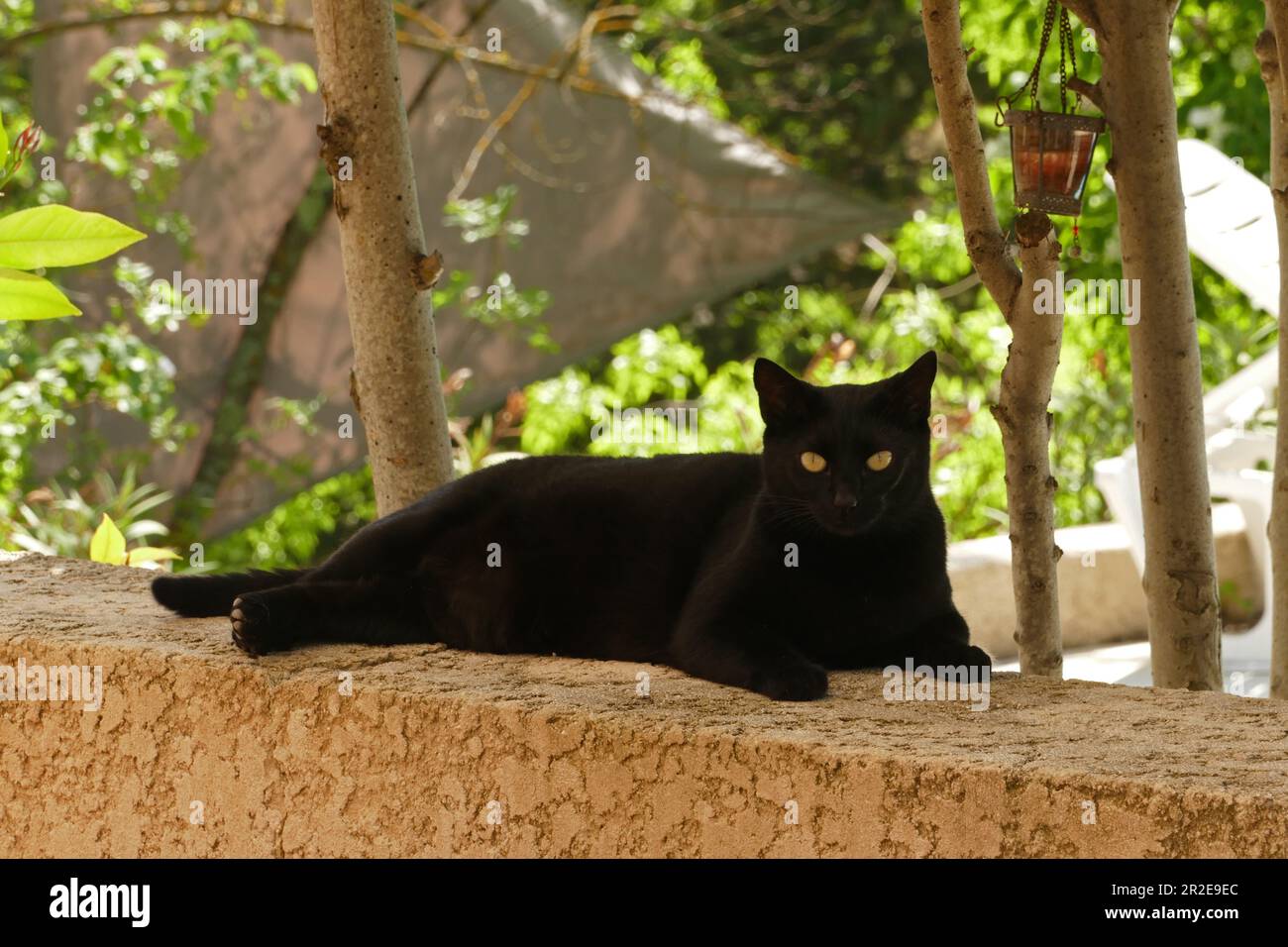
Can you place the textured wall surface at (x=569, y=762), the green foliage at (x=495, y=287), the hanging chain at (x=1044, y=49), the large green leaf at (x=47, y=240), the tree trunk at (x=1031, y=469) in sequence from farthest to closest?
the green foliage at (x=495, y=287) < the hanging chain at (x=1044, y=49) < the tree trunk at (x=1031, y=469) < the textured wall surface at (x=569, y=762) < the large green leaf at (x=47, y=240)

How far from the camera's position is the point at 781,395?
2432 millimetres

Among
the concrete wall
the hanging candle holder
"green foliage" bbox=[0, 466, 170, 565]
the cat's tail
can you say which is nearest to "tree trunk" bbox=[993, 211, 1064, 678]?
the hanging candle holder

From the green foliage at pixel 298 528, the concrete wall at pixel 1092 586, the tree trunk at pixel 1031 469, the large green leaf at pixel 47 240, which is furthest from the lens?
the green foliage at pixel 298 528

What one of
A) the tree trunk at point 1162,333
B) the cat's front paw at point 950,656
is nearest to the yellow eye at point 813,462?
the cat's front paw at point 950,656

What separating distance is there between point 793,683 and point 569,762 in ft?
1.19

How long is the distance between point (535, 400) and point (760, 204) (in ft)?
4.90

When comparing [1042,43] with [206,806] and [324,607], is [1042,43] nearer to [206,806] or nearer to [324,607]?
[324,607]

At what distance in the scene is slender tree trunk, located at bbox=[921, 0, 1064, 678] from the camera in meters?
2.67

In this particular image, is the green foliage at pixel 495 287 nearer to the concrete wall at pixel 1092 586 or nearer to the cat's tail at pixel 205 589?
the concrete wall at pixel 1092 586

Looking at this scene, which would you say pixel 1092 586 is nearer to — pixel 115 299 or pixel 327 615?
pixel 327 615

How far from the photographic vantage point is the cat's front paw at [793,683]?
2.13 metres

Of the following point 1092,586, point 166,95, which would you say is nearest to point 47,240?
point 166,95

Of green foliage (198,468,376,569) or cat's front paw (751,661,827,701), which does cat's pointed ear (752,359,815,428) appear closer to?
cat's front paw (751,661,827,701)
